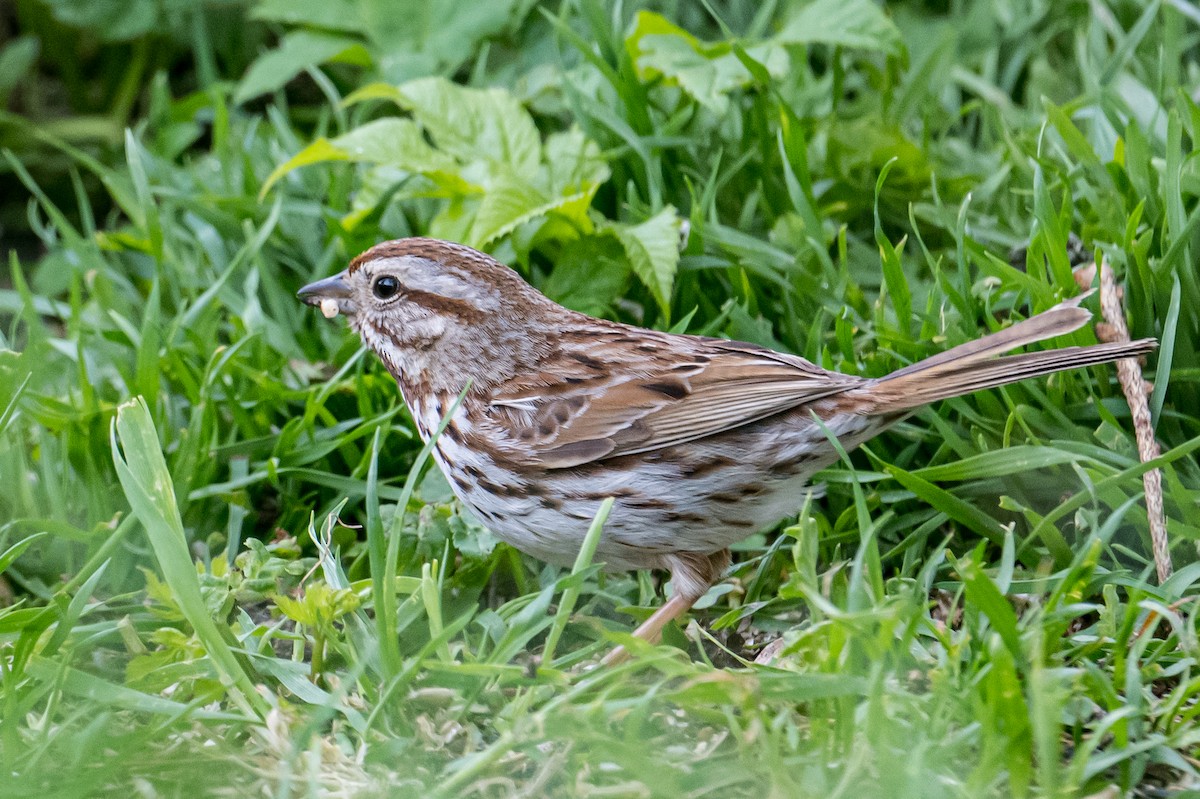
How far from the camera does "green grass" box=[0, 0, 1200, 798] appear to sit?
2764 millimetres

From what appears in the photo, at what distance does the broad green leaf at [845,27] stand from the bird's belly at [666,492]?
1749mm

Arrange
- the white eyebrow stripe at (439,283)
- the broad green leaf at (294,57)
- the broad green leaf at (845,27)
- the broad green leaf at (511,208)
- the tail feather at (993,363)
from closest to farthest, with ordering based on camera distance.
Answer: the tail feather at (993,363), the white eyebrow stripe at (439,283), the broad green leaf at (511,208), the broad green leaf at (845,27), the broad green leaf at (294,57)

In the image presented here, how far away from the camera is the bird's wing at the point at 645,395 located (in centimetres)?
338

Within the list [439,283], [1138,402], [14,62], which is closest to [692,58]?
[439,283]

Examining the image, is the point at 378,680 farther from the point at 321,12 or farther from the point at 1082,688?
the point at 321,12

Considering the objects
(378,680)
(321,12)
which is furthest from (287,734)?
(321,12)

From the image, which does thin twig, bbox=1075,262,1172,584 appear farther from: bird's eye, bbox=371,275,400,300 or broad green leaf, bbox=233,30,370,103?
broad green leaf, bbox=233,30,370,103

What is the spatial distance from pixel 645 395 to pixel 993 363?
0.86m

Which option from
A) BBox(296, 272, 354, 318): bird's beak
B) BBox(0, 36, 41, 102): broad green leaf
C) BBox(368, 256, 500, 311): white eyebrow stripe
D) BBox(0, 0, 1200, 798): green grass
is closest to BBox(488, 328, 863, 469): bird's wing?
BBox(368, 256, 500, 311): white eyebrow stripe

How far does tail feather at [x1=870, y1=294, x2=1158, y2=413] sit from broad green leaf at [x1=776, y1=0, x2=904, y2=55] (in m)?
1.59

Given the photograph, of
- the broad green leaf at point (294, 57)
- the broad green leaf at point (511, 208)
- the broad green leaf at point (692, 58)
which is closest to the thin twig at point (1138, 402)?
the broad green leaf at point (692, 58)

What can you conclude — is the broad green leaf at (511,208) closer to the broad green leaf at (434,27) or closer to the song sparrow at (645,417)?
the song sparrow at (645,417)

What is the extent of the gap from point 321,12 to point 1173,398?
3.62 metres

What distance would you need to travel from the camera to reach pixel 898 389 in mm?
3303
